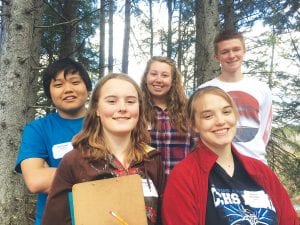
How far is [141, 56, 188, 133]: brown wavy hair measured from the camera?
338cm

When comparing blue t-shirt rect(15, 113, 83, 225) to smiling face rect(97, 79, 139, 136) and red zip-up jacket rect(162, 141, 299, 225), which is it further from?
red zip-up jacket rect(162, 141, 299, 225)

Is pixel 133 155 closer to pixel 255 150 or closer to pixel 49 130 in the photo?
pixel 49 130

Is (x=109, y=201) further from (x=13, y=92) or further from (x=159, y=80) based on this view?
(x=13, y=92)

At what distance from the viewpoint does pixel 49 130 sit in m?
2.54

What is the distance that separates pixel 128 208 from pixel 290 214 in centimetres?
108

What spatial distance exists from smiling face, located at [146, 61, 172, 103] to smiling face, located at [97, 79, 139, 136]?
1.17 meters

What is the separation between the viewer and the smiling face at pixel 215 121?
2.38 metres

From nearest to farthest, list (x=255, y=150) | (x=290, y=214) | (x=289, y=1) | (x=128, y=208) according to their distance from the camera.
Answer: (x=128, y=208)
(x=290, y=214)
(x=255, y=150)
(x=289, y=1)

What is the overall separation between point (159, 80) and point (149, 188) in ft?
4.91

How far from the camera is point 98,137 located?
227cm

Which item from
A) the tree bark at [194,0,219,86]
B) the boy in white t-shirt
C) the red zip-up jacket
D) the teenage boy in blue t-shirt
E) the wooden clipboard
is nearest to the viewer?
the wooden clipboard

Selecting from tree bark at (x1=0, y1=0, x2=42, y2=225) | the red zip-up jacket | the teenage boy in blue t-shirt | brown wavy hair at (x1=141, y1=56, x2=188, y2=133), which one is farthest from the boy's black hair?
tree bark at (x1=0, y1=0, x2=42, y2=225)

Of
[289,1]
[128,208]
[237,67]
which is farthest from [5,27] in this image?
Answer: [289,1]

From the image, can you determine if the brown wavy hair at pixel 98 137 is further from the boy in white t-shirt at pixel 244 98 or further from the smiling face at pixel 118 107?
the boy in white t-shirt at pixel 244 98
